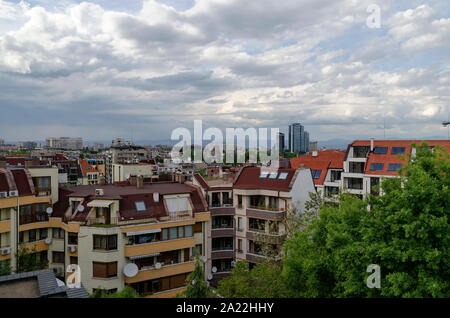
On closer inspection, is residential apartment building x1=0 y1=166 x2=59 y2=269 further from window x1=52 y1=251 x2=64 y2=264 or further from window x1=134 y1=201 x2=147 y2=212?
window x1=134 y1=201 x2=147 y2=212

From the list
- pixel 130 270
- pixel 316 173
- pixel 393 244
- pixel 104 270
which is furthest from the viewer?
pixel 316 173

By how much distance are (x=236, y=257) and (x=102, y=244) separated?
1272 centimetres

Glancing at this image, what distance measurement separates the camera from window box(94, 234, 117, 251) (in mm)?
24938

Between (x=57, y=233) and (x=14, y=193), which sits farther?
(x=57, y=233)

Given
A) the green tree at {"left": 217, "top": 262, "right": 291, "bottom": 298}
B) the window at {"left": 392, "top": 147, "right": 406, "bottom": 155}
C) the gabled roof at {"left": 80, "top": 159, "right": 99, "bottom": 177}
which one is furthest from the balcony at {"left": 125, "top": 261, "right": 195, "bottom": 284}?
the gabled roof at {"left": 80, "top": 159, "right": 99, "bottom": 177}

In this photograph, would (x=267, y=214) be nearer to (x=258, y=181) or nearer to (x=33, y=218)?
(x=258, y=181)

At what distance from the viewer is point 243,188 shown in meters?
33.1

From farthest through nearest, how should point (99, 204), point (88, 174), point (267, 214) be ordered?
point (88, 174)
point (267, 214)
point (99, 204)

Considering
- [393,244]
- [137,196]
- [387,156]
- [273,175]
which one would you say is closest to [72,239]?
[137,196]

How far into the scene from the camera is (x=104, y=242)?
24969mm

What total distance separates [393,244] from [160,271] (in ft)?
58.4

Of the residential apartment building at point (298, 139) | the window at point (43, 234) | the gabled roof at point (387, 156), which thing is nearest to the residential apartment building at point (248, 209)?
the window at point (43, 234)

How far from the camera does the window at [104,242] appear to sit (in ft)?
81.8
